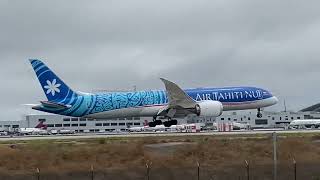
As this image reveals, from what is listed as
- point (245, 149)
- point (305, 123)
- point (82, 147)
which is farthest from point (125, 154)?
point (305, 123)

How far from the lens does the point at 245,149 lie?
46.2m

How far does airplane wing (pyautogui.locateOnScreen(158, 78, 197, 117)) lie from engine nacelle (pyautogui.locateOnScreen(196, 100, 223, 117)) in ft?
3.67

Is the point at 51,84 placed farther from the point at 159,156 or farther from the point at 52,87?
the point at 159,156

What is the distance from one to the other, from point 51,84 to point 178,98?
609 inches

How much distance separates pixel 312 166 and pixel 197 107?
126 ft

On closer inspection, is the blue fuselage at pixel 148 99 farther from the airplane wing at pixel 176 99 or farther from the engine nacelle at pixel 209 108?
the engine nacelle at pixel 209 108

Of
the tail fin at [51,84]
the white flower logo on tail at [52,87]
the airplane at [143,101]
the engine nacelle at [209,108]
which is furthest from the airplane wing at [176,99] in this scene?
the white flower logo on tail at [52,87]

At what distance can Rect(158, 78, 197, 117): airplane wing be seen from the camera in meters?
75.8

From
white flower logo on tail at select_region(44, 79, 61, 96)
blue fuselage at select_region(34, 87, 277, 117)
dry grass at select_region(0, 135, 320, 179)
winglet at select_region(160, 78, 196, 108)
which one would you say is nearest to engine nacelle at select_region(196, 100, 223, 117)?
winglet at select_region(160, 78, 196, 108)

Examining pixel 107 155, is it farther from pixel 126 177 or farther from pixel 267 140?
pixel 267 140

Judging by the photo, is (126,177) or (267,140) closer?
(126,177)

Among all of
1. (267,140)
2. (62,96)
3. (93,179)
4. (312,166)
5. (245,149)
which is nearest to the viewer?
(93,179)

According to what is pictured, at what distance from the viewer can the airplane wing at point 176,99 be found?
75750mm

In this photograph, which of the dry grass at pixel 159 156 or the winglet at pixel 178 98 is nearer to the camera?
the dry grass at pixel 159 156
